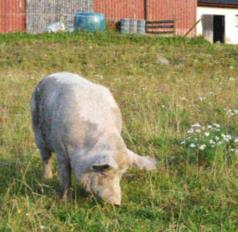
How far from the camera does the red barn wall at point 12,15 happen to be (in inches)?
1081

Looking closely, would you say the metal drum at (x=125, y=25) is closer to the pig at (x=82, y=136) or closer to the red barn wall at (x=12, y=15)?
the red barn wall at (x=12, y=15)

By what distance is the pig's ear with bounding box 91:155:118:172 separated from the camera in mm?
4676

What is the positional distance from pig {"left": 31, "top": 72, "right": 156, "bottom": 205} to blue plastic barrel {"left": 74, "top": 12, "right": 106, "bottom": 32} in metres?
21.6

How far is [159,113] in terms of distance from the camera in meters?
8.18

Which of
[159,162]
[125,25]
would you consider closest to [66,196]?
[159,162]

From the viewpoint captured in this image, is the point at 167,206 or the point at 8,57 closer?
the point at 167,206

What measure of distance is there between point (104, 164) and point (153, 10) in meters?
27.7

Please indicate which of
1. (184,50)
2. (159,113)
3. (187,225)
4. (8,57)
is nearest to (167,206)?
(187,225)

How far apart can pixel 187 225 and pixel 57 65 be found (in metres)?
10.7

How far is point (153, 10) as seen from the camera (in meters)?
31.7

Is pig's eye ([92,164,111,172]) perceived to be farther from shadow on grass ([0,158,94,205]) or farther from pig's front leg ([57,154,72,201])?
pig's front leg ([57,154,72,201])

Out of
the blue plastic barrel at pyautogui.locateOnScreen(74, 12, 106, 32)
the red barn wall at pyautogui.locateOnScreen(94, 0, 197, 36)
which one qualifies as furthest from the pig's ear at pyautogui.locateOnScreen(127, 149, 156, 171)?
the red barn wall at pyautogui.locateOnScreen(94, 0, 197, 36)

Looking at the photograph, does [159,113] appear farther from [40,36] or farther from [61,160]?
[40,36]

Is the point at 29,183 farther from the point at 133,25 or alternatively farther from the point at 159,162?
→ the point at 133,25
